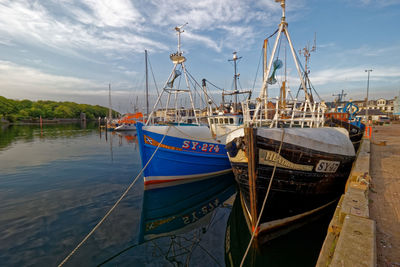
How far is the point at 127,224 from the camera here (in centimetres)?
678

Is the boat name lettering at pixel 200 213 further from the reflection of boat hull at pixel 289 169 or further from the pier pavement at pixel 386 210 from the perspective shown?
the pier pavement at pixel 386 210

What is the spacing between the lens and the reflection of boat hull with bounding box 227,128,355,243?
511cm

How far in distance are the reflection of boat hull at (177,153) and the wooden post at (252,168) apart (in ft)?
16.7

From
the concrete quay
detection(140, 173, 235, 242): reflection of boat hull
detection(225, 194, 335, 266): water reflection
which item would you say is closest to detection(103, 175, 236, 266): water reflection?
detection(140, 173, 235, 242): reflection of boat hull

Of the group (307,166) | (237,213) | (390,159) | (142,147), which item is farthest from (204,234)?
(390,159)

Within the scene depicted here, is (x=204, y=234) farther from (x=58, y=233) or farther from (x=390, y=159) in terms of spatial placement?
(x=390, y=159)

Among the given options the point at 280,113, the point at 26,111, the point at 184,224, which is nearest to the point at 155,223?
the point at 184,224

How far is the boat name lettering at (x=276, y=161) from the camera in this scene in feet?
16.8

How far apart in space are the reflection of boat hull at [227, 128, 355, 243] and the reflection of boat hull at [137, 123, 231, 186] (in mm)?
4366

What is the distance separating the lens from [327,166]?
5.71 m

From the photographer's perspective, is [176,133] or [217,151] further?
[217,151]

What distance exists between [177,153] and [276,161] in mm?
6035

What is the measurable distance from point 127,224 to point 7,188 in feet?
25.1

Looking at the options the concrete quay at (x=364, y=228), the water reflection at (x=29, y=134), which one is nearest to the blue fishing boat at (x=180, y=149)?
the concrete quay at (x=364, y=228)
